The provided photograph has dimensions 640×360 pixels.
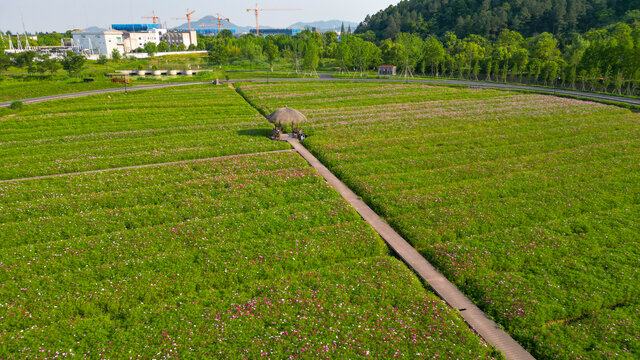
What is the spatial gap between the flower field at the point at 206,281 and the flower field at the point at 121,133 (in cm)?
663

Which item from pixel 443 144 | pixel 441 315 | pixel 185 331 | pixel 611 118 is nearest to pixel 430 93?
pixel 611 118

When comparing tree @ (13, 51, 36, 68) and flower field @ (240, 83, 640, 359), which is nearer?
flower field @ (240, 83, 640, 359)

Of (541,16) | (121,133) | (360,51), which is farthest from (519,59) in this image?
(121,133)

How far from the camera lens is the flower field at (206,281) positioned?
39.0 ft

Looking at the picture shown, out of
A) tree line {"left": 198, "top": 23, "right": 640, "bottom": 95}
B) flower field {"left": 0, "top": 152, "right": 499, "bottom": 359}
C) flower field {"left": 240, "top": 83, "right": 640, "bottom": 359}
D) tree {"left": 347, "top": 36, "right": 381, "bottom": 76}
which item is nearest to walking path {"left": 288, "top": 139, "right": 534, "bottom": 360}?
A: flower field {"left": 240, "top": 83, "right": 640, "bottom": 359}

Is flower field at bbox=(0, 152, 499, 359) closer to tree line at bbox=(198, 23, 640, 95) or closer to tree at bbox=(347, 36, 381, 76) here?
tree line at bbox=(198, 23, 640, 95)

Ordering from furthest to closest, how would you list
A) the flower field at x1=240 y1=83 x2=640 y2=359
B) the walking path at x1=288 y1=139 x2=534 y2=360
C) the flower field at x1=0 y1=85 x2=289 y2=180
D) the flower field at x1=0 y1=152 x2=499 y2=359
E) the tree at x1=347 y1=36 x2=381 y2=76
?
the tree at x1=347 y1=36 x2=381 y2=76 → the flower field at x1=0 y1=85 x2=289 y2=180 → the flower field at x1=240 y1=83 x2=640 y2=359 → the walking path at x1=288 y1=139 x2=534 y2=360 → the flower field at x1=0 y1=152 x2=499 y2=359

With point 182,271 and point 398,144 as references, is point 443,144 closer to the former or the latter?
point 398,144

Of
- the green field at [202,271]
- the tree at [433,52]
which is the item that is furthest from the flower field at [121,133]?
the tree at [433,52]

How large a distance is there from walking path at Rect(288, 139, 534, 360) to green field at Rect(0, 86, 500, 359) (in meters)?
0.58

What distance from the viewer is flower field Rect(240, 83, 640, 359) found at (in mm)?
13383

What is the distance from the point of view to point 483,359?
11539 millimetres

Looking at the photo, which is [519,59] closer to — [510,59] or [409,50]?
[510,59]

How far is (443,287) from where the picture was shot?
15.0 m
